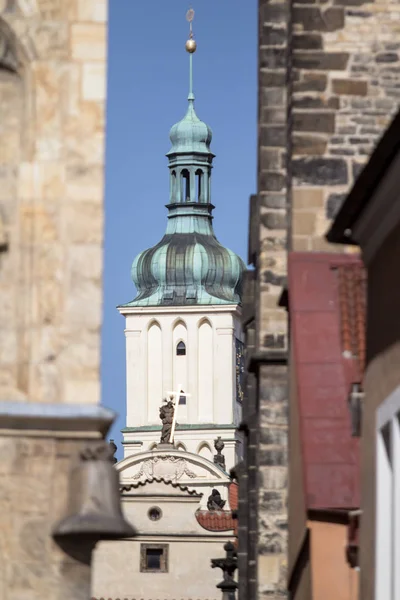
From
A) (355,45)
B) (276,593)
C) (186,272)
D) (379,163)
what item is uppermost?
(186,272)

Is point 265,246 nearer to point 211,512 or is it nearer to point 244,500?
point 244,500

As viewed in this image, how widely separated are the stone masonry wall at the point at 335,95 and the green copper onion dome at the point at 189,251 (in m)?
100

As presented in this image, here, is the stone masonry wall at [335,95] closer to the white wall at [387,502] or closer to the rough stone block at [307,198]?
the rough stone block at [307,198]

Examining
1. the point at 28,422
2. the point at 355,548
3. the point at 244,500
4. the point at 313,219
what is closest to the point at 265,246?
the point at 313,219

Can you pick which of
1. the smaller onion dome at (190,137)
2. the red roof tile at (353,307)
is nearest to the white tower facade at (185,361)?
the smaller onion dome at (190,137)

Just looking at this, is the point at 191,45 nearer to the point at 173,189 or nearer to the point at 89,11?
the point at 173,189

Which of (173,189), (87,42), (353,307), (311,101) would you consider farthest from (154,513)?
(87,42)

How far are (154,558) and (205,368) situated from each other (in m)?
53.4

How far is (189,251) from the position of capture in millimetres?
120438

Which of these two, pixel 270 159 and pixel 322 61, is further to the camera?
pixel 270 159

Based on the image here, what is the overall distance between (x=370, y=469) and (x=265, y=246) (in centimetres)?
645

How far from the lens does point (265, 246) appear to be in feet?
59.4

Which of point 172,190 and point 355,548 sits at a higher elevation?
point 172,190

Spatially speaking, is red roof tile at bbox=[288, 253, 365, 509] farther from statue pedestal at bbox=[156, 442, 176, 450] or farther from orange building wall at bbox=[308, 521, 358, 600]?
statue pedestal at bbox=[156, 442, 176, 450]
